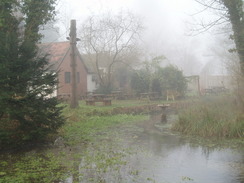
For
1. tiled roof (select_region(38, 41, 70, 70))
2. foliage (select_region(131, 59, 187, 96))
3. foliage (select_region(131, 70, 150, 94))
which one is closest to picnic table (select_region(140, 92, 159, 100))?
foliage (select_region(131, 59, 187, 96))

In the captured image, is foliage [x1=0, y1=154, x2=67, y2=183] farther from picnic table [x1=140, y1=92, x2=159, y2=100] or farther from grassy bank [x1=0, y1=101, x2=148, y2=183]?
picnic table [x1=140, y1=92, x2=159, y2=100]

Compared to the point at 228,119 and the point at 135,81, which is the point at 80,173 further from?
the point at 135,81

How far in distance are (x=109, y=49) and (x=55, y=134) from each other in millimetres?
24350

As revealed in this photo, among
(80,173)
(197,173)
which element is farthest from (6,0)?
(197,173)

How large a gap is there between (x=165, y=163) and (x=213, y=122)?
411cm

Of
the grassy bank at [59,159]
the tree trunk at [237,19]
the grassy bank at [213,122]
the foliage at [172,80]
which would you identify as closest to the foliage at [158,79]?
the foliage at [172,80]

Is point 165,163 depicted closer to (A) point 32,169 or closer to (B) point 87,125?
(A) point 32,169

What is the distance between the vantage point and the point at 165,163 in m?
7.09

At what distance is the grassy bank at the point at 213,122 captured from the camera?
32.6 feet

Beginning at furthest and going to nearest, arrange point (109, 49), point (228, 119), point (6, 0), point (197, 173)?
point (109, 49) → point (228, 119) → point (6, 0) → point (197, 173)

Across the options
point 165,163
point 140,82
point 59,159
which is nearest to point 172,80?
point 140,82

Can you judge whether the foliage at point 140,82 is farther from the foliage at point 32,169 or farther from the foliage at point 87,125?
the foliage at point 32,169

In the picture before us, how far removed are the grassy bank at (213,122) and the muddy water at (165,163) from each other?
3.26 feet

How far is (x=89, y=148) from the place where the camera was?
342 inches
